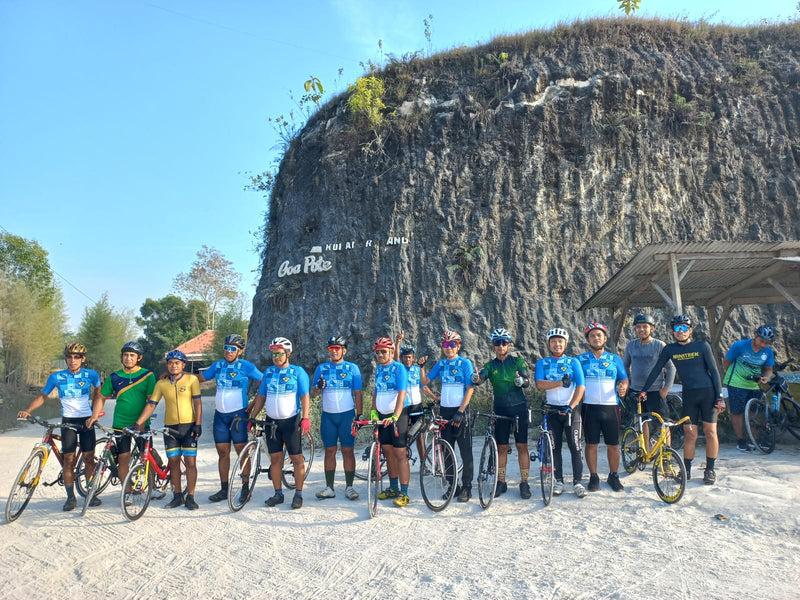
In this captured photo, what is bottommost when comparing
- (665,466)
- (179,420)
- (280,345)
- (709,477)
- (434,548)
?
(434,548)

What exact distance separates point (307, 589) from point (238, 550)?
1.14m

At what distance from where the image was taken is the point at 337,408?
632 cm

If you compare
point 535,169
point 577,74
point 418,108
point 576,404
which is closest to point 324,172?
point 418,108

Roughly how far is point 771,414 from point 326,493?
6828 millimetres

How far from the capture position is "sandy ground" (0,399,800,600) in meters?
3.78

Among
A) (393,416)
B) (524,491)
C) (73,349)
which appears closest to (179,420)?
(73,349)

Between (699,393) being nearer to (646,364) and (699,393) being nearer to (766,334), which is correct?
(646,364)

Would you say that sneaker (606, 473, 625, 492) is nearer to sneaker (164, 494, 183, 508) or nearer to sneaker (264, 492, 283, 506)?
sneaker (264, 492, 283, 506)

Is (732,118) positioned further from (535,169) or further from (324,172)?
(324,172)

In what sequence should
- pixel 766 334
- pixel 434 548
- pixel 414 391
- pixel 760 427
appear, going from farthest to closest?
pixel 760 427 < pixel 766 334 < pixel 414 391 < pixel 434 548

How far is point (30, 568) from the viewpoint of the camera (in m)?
4.40

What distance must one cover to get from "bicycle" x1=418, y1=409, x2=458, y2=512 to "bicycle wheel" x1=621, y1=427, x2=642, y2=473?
8.37 feet

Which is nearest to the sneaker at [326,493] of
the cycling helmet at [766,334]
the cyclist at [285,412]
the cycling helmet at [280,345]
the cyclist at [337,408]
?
the cyclist at [337,408]

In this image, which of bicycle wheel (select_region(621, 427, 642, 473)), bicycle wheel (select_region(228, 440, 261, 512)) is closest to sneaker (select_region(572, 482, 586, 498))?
bicycle wheel (select_region(621, 427, 642, 473))
